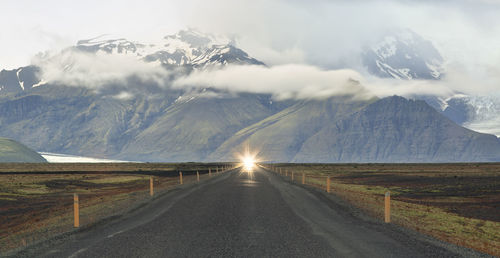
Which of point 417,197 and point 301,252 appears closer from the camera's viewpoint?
point 301,252

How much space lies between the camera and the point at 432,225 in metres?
23.1

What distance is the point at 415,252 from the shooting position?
12.9 meters

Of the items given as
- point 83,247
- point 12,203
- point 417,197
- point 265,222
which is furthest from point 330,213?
point 12,203

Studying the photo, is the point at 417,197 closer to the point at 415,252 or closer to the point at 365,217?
the point at 365,217

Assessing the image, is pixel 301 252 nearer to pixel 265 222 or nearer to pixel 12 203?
pixel 265 222

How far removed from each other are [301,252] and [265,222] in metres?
5.79

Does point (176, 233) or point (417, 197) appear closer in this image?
point (176, 233)

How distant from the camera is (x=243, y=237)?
1491cm

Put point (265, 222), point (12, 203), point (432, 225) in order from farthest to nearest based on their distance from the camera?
1. point (12, 203)
2. point (432, 225)
3. point (265, 222)

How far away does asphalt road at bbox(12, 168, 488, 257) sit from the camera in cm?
1270

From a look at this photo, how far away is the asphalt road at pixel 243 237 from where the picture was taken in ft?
41.7

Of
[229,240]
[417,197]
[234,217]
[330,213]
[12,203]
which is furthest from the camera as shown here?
[417,197]

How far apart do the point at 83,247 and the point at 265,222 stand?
723cm

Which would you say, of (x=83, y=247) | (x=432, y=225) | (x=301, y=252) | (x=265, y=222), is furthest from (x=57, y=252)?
(x=432, y=225)
